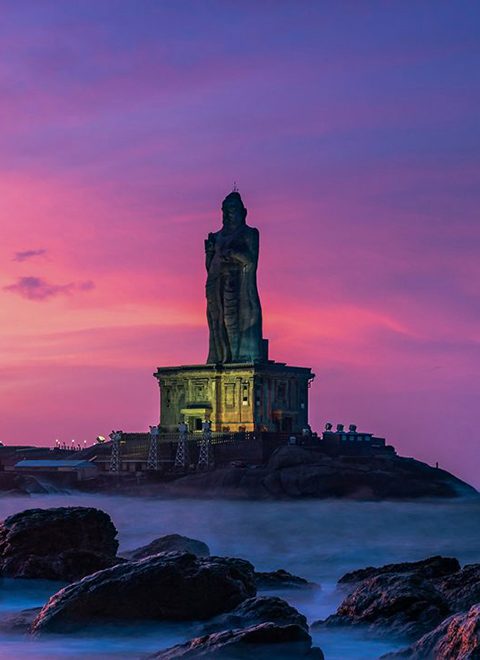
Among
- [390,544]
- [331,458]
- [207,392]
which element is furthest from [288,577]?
[207,392]

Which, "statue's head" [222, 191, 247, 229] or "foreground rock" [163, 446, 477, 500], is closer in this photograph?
"foreground rock" [163, 446, 477, 500]

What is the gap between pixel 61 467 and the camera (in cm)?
10531

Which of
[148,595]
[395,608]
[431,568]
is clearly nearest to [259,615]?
[148,595]

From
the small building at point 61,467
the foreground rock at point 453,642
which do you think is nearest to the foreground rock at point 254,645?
the foreground rock at point 453,642

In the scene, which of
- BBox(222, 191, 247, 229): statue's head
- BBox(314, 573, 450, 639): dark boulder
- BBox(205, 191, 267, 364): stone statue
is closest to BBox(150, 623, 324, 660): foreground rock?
BBox(314, 573, 450, 639): dark boulder

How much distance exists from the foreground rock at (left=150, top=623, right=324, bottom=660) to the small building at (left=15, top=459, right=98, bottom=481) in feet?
268

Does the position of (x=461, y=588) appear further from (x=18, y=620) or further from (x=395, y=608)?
(x=18, y=620)

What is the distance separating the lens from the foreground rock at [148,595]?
83.1 ft

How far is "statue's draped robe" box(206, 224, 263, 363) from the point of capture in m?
116

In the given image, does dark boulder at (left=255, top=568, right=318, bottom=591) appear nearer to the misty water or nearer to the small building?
the misty water

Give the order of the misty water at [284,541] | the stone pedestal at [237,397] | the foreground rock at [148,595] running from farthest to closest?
the stone pedestal at [237,397]
the foreground rock at [148,595]
the misty water at [284,541]

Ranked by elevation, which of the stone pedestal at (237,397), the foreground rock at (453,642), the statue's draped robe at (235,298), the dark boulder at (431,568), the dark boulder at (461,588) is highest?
the statue's draped robe at (235,298)

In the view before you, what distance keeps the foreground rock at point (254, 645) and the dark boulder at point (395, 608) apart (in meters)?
3.26

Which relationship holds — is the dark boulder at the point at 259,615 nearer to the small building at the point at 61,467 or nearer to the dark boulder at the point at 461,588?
the dark boulder at the point at 461,588
